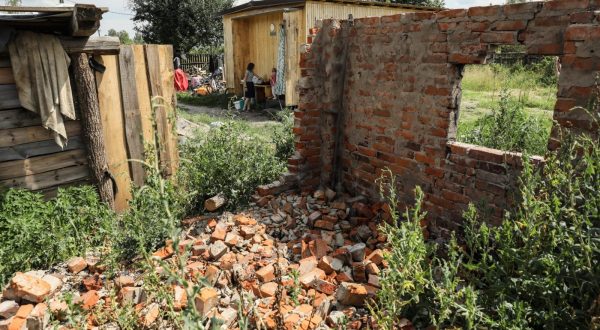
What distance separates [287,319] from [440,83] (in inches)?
98.1

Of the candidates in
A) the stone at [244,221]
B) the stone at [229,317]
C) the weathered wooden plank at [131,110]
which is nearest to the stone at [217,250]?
the stone at [244,221]

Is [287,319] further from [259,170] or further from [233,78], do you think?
[233,78]

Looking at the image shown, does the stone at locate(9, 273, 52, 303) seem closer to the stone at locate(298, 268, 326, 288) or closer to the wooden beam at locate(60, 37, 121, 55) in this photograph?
the stone at locate(298, 268, 326, 288)

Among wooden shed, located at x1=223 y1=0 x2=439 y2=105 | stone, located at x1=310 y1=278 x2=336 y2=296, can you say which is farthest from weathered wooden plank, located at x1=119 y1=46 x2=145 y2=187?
wooden shed, located at x1=223 y1=0 x2=439 y2=105

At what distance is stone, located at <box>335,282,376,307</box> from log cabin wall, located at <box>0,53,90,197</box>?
3.43 metres

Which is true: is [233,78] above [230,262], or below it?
above

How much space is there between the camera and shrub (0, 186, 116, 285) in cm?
382

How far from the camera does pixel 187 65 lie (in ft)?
76.5

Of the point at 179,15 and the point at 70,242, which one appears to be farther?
the point at 179,15

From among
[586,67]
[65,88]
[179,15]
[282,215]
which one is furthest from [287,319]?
[179,15]

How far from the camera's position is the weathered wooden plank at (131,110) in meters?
4.91

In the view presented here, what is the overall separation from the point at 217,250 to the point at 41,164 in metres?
2.29

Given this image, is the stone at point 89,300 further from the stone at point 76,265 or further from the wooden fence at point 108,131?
the wooden fence at point 108,131

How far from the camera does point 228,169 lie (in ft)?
16.6
